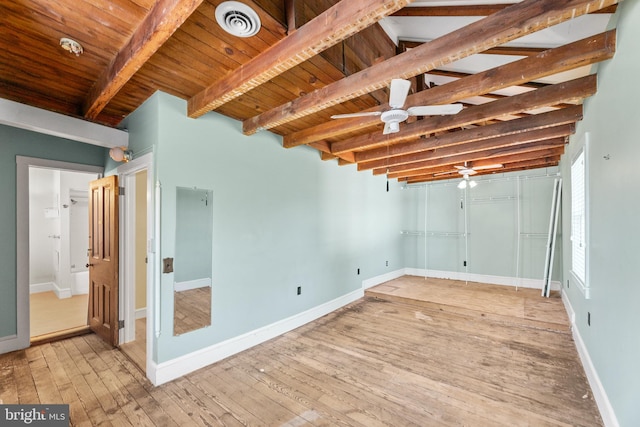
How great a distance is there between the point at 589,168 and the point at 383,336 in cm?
300

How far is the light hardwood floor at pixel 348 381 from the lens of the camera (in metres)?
2.23

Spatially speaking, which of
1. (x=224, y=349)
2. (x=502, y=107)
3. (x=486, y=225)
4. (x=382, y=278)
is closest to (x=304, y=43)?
(x=502, y=107)

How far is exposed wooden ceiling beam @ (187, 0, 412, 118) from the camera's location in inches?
58.9

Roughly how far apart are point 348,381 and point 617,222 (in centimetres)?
257

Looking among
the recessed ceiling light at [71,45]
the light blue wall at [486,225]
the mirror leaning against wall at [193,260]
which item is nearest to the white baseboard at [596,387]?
the light blue wall at [486,225]

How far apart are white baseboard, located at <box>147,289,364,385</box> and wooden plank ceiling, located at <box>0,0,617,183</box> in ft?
8.41

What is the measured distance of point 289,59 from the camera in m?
1.91

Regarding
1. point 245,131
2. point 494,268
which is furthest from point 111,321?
point 494,268

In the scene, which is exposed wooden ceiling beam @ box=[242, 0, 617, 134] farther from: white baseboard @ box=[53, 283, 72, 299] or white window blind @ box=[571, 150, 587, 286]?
white baseboard @ box=[53, 283, 72, 299]

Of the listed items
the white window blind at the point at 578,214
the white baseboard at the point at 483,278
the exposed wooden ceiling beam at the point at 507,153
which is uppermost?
the exposed wooden ceiling beam at the point at 507,153

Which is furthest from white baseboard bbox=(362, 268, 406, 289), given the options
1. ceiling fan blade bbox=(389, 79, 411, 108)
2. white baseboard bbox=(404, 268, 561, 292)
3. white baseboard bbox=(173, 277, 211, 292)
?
ceiling fan blade bbox=(389, 79, 411, 108)

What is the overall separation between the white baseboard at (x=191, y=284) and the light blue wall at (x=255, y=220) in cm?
7

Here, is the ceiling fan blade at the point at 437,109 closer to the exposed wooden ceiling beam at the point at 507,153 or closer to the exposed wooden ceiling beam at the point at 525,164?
the exposed wooden ceiling beam at the point at 507,153

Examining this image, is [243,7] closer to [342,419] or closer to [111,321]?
[342,419]
